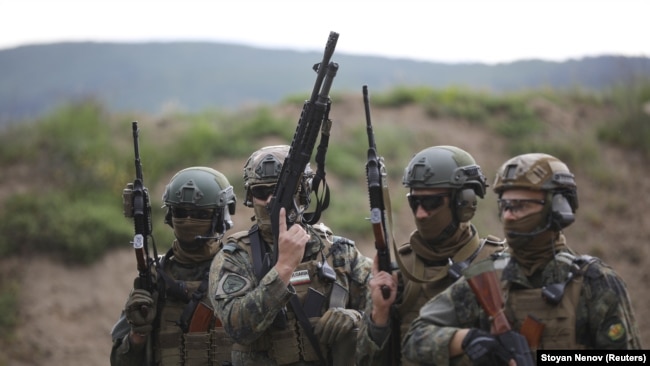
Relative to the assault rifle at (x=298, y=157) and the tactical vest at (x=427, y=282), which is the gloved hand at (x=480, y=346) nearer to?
the tactical vest at (x=427, y=282)

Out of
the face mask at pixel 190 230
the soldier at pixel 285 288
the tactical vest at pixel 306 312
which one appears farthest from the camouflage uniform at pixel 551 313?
the face mask at pixel 190 230

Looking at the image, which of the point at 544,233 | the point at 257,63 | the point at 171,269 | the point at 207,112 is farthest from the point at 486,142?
the point at 257,63

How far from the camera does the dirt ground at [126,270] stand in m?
15.0

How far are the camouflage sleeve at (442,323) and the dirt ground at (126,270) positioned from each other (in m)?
11.0

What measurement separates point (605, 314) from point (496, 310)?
1.77ft

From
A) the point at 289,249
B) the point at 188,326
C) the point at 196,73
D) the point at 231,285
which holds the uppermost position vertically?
the point at 196,73

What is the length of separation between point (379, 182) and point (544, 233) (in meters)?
1.22

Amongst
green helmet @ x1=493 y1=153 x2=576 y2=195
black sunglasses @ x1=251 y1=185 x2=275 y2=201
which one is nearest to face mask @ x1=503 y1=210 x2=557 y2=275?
green helmet @ x1=493 y1=153 x2=576 y2=195

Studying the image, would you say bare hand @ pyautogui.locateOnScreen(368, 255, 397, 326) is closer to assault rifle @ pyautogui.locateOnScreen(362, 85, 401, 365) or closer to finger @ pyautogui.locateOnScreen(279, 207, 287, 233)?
assault rifle @ pyautogui.locateOnScreen(362, 85, 401, 365)

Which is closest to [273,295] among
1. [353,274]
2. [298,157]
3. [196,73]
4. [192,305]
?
[353,274]

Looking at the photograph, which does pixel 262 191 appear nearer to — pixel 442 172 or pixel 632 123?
pixel 442 172

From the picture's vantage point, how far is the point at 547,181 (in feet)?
15.8

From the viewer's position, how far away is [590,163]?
66.0 feet

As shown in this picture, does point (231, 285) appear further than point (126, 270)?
No
